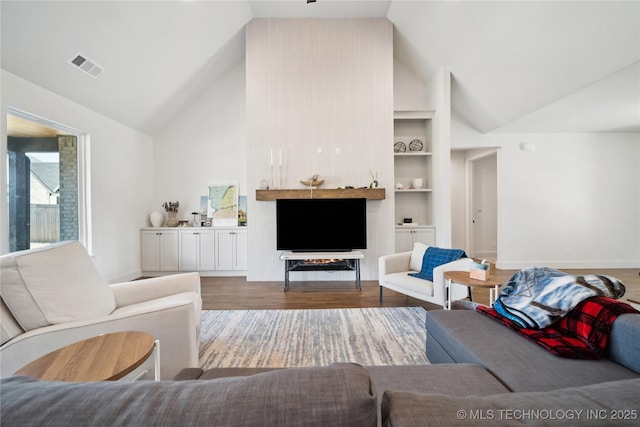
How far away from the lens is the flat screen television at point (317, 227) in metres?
4.28

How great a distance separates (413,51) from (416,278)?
3.76 metres

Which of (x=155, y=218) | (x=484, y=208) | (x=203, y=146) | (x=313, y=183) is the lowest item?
(x=155, y=218)

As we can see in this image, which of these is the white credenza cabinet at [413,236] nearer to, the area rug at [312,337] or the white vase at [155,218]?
the area rug at [312,337]

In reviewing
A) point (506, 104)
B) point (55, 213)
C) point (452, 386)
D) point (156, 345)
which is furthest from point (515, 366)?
point (55, 213)

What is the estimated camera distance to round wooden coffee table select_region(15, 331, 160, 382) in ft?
3.42

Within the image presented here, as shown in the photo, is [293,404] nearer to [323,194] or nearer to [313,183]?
[323,194]

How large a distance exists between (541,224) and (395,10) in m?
4.59

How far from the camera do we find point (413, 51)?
181 inches

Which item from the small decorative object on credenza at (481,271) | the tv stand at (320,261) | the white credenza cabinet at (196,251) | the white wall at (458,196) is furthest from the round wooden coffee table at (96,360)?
the white wall at (458,196)

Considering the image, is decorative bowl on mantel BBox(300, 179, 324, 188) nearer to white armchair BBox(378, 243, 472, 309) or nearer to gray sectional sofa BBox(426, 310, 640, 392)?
white armchair BBox(378, 243, 472, 309)

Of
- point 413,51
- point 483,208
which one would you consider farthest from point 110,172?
point 483,208

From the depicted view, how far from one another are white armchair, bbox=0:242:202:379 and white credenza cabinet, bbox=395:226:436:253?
145 inches

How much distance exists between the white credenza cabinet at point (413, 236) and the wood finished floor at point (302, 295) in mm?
836

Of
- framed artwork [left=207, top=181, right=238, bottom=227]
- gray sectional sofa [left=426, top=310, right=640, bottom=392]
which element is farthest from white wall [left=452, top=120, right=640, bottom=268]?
gray sectional sofa [left=426, top=310, right=640, bottom=392]
